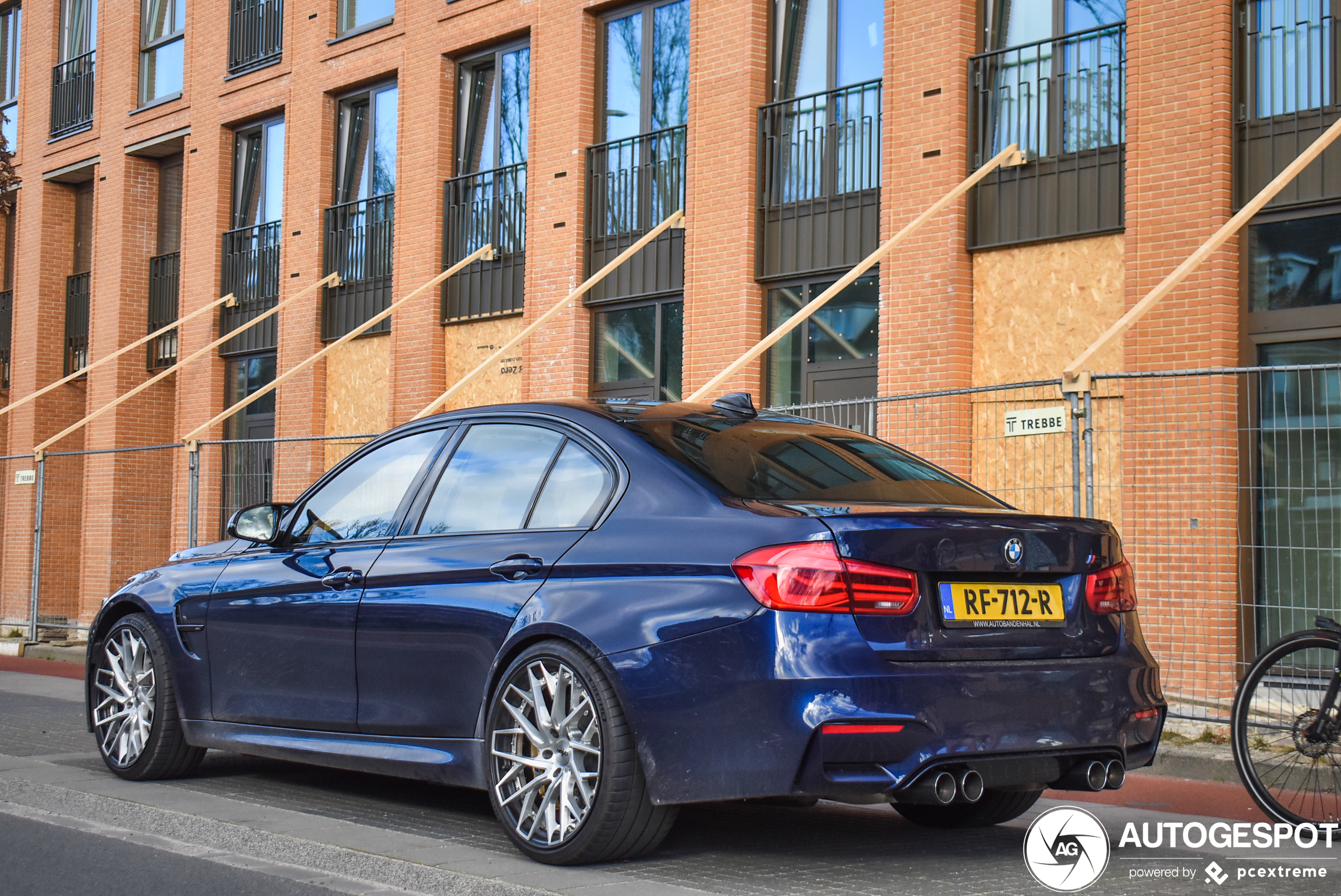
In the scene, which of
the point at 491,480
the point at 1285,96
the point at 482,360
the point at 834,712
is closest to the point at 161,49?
the point at 482,360

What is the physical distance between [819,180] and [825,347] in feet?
A: 5.12

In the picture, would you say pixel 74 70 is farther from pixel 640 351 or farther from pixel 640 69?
pixel 640 351

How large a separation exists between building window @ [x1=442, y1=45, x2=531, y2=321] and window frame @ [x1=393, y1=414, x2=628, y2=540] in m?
11.2

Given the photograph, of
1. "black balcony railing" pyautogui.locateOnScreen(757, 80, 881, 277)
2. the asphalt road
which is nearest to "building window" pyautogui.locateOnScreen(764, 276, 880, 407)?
"black balcony railing" pyautogui.locateOnScreen(757, 80, 881, 277)

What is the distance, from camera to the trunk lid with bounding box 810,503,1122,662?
462 cm

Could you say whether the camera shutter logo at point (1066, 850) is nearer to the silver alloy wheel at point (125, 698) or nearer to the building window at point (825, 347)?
the silver alloy wheel at point (125, 698)

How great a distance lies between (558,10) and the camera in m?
17.0

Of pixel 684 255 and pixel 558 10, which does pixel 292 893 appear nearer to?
pixel 684 255

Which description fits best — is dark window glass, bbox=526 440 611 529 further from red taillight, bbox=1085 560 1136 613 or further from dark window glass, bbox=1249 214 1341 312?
dark window glass, bbox=1249 214 1341 312

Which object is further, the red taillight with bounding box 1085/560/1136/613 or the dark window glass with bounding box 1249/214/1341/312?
the dark window glass with bounding box 1249/214/1341/312

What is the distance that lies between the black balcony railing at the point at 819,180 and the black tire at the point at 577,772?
30.1 ft

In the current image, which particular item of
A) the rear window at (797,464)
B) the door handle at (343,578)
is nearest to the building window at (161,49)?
the door handle at (343,578)

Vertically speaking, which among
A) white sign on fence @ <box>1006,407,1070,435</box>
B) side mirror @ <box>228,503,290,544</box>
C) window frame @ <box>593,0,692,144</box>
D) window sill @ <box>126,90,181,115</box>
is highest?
window sill @ <box>126,90,181,115</box>

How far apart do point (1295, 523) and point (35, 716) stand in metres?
8.25
